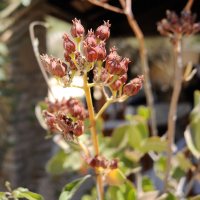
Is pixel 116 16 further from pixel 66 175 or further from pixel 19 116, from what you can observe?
pixel 66 175

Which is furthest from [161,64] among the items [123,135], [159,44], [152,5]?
[123,135]

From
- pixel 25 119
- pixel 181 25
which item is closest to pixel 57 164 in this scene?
pixel 181 25

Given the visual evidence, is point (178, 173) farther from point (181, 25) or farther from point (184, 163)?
point (181, 25)

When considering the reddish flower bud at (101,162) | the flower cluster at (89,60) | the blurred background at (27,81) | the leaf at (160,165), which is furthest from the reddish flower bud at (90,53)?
the blurred background at (27,81)

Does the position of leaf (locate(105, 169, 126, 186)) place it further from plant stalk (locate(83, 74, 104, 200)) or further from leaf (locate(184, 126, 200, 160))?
leaf (locate(184, 126, 200, 160))

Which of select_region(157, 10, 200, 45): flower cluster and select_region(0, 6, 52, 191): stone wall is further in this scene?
select_region(0, 6, 52, 191): stone wall

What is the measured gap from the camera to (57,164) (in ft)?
2.02

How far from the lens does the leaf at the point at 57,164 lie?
1.97 feet

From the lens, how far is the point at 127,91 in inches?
11.4

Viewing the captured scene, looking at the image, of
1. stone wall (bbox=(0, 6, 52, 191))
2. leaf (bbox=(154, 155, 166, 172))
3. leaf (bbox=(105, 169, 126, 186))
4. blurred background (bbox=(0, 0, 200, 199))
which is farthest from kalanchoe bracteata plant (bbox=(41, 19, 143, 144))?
stone wall (bbox=(0, 6, 52, 191))

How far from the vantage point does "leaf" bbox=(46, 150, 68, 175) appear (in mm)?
601

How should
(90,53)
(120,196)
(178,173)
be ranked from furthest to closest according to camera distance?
(178,173) < (120,196) < (90,53)

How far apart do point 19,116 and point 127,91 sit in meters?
1.48

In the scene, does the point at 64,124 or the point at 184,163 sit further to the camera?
the point at 184,163
